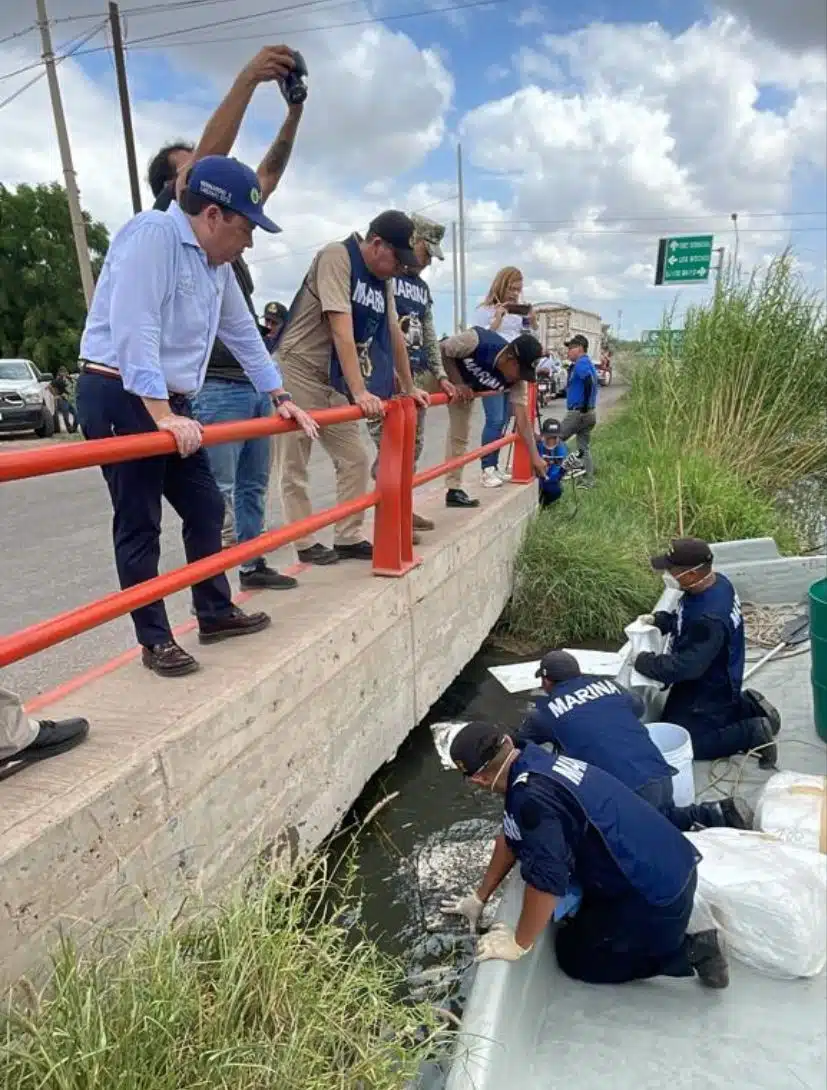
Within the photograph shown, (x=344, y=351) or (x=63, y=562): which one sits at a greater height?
(x=344, y=351)

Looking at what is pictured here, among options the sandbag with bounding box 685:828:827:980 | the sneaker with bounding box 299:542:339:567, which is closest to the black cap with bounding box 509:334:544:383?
the sneaker with bounding box 299:542:339:567

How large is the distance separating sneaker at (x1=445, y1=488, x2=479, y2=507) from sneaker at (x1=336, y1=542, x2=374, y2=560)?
4.67 feet

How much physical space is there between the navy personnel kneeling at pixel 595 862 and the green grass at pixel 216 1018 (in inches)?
16.7

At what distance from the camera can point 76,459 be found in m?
1.95

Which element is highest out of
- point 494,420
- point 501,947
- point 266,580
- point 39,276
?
point 39,276

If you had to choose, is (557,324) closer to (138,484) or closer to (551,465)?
(551,465)

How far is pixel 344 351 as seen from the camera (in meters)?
3.68

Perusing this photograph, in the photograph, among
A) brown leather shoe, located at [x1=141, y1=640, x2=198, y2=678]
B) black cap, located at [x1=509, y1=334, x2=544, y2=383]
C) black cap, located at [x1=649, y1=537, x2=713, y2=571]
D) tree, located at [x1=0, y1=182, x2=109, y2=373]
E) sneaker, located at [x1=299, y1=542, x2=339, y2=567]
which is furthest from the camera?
tree, located at [x1=0, y1=182, x2=109, y2=373]

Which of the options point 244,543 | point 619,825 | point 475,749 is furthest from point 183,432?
point 619,825

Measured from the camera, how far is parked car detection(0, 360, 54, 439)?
1459cm

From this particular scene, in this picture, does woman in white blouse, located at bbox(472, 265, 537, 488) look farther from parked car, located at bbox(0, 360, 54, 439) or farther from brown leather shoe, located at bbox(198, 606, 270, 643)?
parked car, located at bbox(0, 360, 54, 439)

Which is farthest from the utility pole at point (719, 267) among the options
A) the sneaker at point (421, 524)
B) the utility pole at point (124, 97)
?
the utility pole at point (124, 97)

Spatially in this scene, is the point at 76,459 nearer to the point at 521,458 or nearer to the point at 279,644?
the point at 279,644

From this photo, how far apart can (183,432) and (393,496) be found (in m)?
1.61
